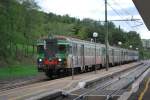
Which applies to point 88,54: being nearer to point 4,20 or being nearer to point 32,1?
point 4,20

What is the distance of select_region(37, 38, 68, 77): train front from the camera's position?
37.9m

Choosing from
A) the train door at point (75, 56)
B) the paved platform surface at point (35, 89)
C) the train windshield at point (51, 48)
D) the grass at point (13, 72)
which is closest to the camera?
the paved platform surface at point (35, 89)

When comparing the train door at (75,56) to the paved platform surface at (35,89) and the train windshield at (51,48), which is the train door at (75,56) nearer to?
the train windshield at (51,48)

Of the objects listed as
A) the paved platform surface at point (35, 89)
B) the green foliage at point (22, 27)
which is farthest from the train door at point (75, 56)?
the paved platform surface at point (35, 89)

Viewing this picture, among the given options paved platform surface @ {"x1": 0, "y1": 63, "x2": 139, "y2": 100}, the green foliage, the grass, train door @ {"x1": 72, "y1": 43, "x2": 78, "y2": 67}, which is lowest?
the grass

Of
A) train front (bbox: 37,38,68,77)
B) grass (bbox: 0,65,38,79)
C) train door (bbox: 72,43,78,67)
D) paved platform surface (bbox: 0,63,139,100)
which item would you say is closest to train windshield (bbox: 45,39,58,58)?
train front (bbox: 37,38,68,77)

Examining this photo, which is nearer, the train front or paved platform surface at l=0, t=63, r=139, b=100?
paved platform surface at l=0, t=63, r=139, b=100

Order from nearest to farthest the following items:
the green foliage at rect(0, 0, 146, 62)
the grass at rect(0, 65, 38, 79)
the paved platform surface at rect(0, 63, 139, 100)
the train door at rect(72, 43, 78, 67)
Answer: the paved platform surface at rect(0, 63, 139, 100)
the train door at rect(72, 43, 78, 67)
the grass at rect(0, 65, 38, 79)
the green foliage at rect(0, 0, 146, 62)

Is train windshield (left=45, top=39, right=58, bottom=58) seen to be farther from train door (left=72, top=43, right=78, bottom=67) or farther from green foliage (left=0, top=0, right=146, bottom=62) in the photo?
green foliage (left=0, top=0, right=146, bottom=62)

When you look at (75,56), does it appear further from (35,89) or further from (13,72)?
(35,89)

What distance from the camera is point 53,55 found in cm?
3825

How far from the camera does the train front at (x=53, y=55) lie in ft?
124

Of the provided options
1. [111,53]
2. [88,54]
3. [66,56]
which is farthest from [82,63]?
[111,53]

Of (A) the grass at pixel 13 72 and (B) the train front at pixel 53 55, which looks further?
Answer: (A) the grass at pixel 13 72
